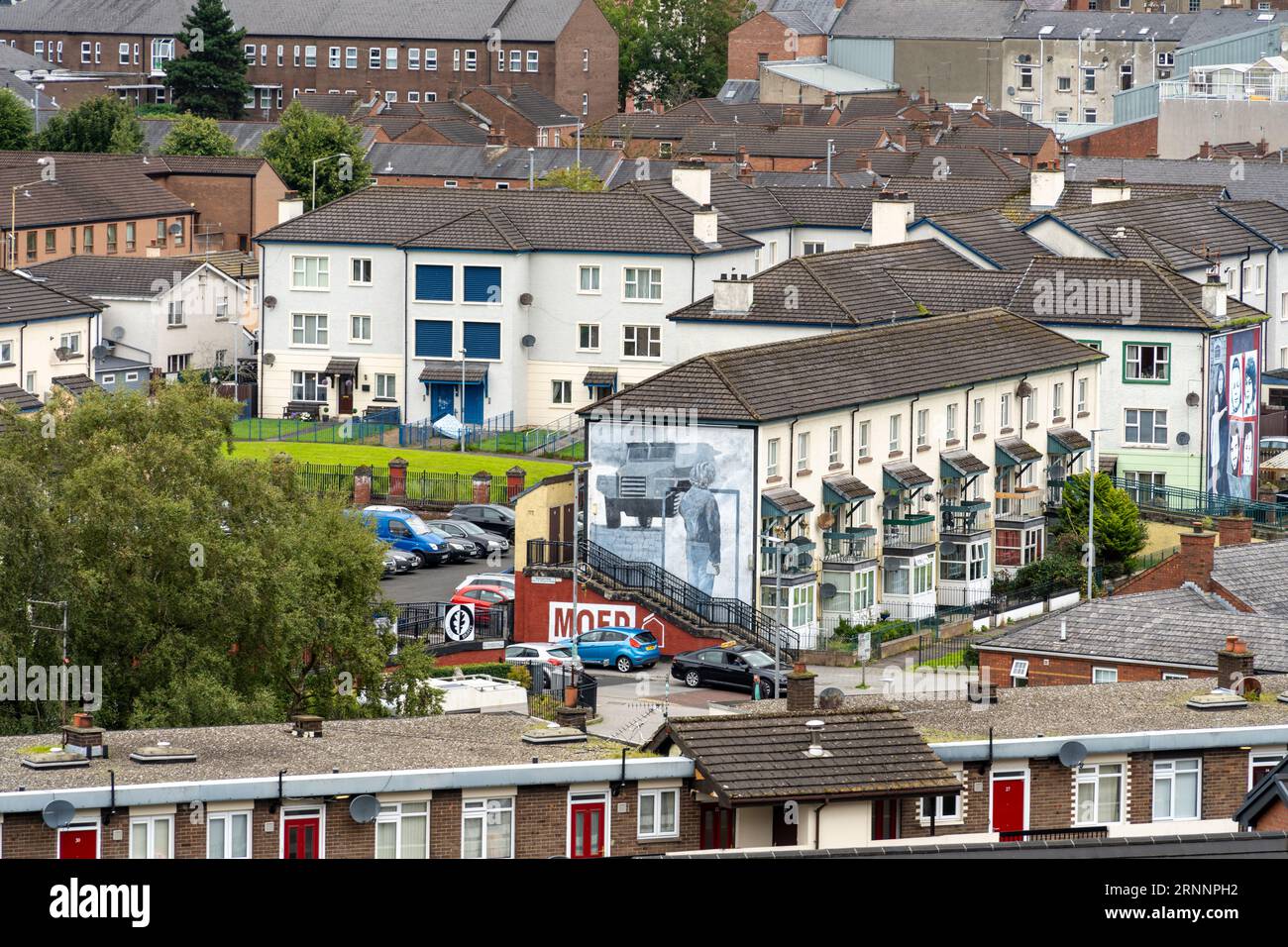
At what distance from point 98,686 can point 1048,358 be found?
33684mm

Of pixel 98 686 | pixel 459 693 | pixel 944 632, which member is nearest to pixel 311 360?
pixel 944 632

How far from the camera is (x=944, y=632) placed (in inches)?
2096

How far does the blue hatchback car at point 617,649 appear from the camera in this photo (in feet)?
161

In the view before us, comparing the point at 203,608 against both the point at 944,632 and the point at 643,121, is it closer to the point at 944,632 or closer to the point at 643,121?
the point at 944,632

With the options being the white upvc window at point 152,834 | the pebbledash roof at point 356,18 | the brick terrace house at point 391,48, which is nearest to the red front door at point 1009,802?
the white upvc window at point 152,834

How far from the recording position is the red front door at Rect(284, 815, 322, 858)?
24469mm

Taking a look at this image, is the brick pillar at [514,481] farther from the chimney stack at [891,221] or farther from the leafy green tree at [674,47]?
the leafy green tree at [674,47]

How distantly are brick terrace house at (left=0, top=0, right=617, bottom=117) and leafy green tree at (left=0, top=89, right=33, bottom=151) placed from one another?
3436 centimetres

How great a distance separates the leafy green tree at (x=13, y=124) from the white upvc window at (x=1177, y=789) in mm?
97969

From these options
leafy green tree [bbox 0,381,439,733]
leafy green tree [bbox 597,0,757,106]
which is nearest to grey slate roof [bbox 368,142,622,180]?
leafy green tree [bbox 597,0,757,106]

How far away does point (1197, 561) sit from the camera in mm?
44469

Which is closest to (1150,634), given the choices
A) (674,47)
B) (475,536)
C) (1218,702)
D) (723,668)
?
(1218,702)

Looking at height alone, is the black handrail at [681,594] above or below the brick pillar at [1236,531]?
below

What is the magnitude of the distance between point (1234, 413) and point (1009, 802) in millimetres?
42254
